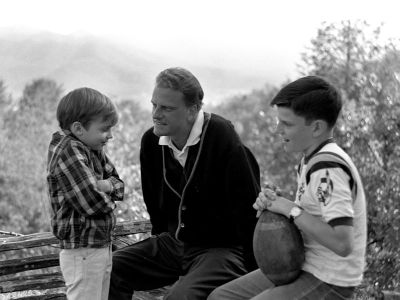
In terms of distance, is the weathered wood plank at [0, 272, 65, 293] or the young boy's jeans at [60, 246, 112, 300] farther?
the weathered wood plank at [0, 272, 65, 293]

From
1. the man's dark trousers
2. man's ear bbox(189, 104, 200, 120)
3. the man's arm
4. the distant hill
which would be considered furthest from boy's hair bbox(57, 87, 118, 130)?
the distant hill

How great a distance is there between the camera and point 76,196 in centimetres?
395

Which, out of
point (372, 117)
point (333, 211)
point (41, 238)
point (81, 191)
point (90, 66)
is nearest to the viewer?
point (333, 211)

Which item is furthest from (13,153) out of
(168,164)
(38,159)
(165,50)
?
(165,50)

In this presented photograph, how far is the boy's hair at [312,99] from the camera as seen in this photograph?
339 cm

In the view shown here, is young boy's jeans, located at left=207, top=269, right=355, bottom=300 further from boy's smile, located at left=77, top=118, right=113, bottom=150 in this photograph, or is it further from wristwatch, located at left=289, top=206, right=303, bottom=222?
boy's smile, located at left=77, top=118, right=113, bottom=150

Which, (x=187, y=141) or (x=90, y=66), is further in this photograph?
(x=90, y=66)

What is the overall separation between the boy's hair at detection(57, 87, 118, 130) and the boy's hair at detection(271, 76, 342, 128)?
3.33ft

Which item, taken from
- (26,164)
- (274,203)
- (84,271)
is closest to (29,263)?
(84,271)

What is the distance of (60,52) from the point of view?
224 feet

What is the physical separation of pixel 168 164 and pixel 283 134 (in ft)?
4.03

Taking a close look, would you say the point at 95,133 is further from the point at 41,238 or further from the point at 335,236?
the point at 41,238

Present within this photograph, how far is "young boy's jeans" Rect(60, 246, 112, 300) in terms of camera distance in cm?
405

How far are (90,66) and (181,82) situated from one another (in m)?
63.4
